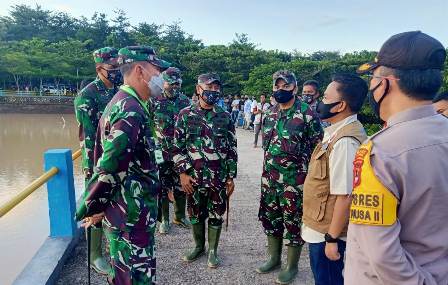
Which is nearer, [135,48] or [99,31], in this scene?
[135,48]

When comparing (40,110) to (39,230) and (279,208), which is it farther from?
(279,208)

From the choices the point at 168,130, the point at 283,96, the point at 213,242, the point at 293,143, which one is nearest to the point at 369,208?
the point at 293,143

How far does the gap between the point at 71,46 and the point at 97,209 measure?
39217 millimetres

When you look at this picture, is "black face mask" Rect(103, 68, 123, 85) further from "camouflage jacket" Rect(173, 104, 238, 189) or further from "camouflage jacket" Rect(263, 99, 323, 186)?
"camouflage jacket" Rect(263, 99, 323, 186)

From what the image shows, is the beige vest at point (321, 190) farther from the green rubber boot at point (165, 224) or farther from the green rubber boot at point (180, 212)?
the green rubber boot at point (180, 212)

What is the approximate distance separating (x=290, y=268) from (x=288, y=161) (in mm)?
971

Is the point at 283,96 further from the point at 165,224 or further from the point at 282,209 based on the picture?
the point at 165,224

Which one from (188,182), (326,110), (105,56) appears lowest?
(188,182)

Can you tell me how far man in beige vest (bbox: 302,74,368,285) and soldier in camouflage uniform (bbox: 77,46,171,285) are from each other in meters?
1.00

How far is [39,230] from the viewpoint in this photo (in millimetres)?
5688

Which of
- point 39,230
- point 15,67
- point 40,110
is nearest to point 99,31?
point 15,67

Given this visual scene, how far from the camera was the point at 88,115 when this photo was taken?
326 cm

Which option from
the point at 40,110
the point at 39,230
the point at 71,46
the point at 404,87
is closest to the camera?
the point at 404,87

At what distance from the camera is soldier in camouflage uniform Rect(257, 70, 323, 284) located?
329 centimetres
